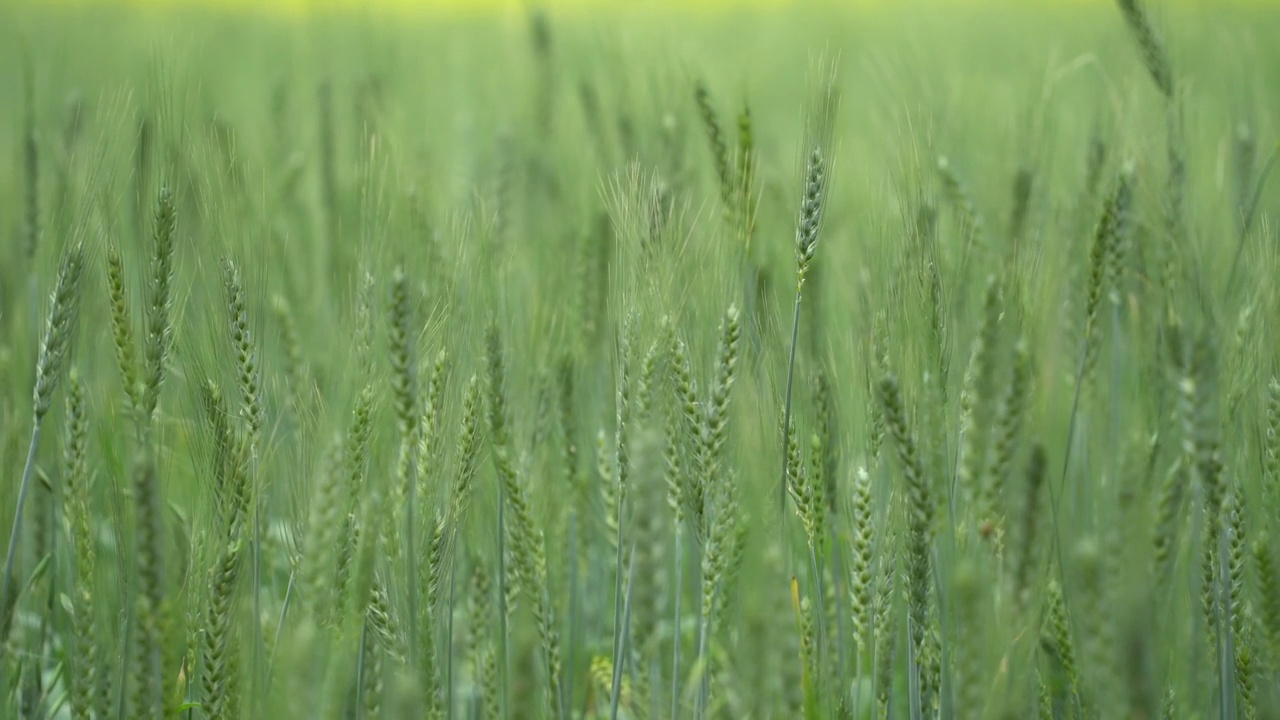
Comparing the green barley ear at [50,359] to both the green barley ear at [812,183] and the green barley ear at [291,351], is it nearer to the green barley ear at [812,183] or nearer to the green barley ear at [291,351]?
the green barley ear at [291,351]

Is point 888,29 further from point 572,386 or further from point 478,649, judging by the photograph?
point 478,649

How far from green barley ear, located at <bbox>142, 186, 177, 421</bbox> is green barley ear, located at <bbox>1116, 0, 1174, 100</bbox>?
159 cm

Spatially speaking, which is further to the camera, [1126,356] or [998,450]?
[1126,356]

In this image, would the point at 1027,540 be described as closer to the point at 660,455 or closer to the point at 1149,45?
the point at 660,455

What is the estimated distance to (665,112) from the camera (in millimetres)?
2613

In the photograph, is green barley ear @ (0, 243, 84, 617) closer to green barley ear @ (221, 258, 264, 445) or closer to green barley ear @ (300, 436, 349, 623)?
green barley ear @ (221, 258, 264, 445)

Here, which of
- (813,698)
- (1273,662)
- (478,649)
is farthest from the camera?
(478,649)

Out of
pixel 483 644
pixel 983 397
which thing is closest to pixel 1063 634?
pixel 983 397

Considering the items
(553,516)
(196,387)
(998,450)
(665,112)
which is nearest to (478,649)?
(553,516)

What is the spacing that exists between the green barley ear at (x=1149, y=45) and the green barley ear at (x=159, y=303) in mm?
1590

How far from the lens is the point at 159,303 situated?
129cm

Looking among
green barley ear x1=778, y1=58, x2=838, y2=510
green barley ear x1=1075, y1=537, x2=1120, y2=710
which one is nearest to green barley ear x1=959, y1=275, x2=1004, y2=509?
green barley ear x1=1075, y1=537, x2=1120, y2=710

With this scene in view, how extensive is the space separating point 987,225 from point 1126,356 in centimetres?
50

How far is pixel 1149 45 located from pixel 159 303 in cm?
165
